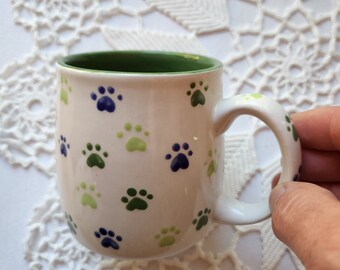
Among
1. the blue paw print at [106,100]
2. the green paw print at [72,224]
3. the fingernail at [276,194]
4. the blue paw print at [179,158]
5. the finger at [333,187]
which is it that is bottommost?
the finger at [333,187]

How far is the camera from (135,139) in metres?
0.36

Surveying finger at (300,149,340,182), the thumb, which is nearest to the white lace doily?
finger at (300,149,340,182)

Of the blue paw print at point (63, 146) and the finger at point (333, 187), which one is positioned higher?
the blue paw print at point (63, 146)

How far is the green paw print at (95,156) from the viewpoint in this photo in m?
0.37

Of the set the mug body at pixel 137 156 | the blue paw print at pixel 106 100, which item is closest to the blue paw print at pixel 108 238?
the mug body at pixel 137 156

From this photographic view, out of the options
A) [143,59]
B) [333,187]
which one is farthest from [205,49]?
[333,187]

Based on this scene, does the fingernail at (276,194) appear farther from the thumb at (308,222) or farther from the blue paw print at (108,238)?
the blue paw print at (108,238)

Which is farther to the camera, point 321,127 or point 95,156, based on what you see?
point 321,127

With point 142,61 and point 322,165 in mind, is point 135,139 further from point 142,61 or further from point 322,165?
point 322,165

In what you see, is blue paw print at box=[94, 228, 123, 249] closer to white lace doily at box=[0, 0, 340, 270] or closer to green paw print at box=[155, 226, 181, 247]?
green paw print at box=[155, 226, 181, 247]

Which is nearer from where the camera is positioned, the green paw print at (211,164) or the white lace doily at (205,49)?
the green paw print at (211,164)

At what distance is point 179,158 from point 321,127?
0.60ft

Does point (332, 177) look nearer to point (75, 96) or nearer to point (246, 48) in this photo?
point (246, 48)

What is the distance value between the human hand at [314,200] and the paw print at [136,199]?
110mm
